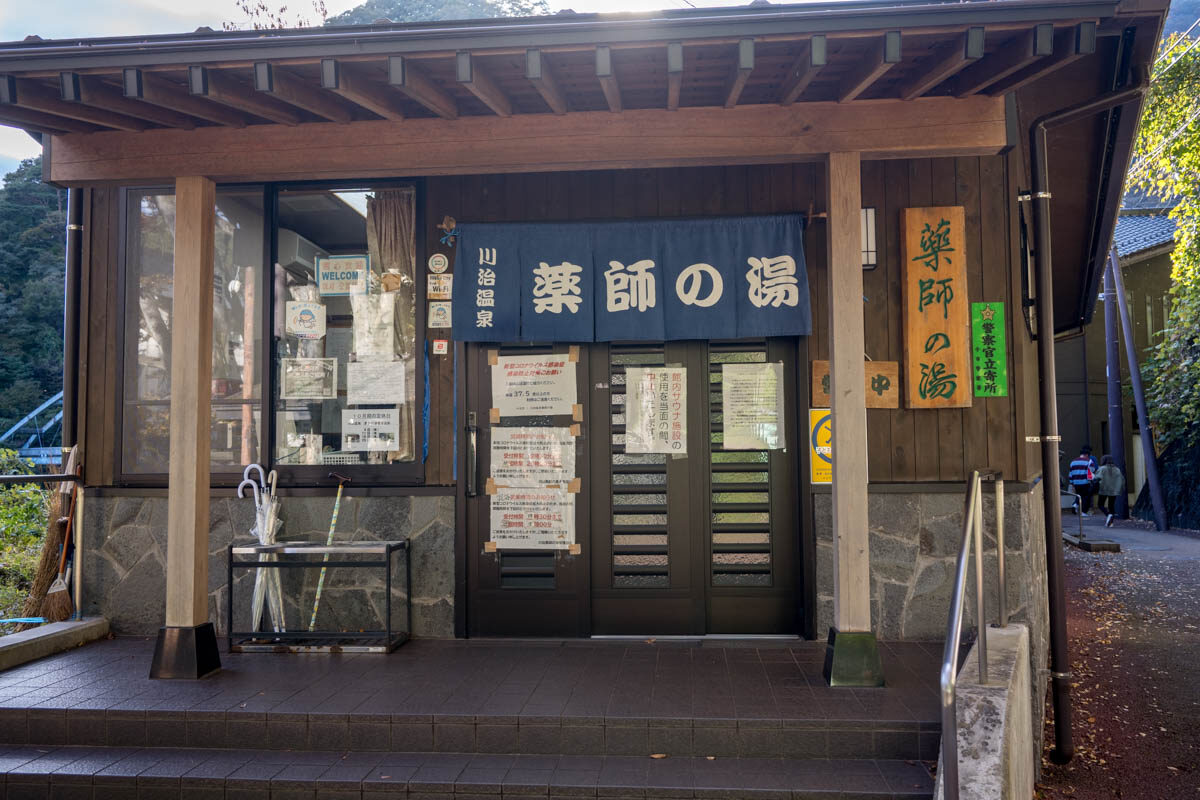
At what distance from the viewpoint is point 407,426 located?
6152 mm

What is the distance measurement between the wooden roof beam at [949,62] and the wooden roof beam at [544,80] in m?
1.99

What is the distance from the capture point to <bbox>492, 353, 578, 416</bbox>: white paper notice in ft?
20.0

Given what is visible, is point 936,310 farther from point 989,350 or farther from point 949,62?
point 949,62

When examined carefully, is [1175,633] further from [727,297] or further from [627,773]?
[627,773]

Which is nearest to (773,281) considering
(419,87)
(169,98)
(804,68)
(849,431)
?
(849,431)

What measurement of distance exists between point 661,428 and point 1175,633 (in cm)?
615

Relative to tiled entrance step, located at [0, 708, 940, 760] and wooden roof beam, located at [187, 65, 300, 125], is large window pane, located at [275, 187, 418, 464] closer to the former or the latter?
wooden roof beam, located at [187, 65, 300, 125]

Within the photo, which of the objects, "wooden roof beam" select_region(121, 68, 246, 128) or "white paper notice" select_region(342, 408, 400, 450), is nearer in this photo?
"wooden roof beam" select_region(121, 68, 246, 128)

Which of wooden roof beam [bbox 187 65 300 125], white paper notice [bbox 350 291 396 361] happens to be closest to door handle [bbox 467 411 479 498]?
white paper notice [bbox 350 291 396 361]

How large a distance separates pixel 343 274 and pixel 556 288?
5.69ft

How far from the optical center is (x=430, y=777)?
405cm

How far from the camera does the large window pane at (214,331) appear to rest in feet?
20.5

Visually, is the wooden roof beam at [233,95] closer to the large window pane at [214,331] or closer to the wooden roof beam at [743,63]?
the large window pane at [214,331]

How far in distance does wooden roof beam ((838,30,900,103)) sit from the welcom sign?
1366 mm
